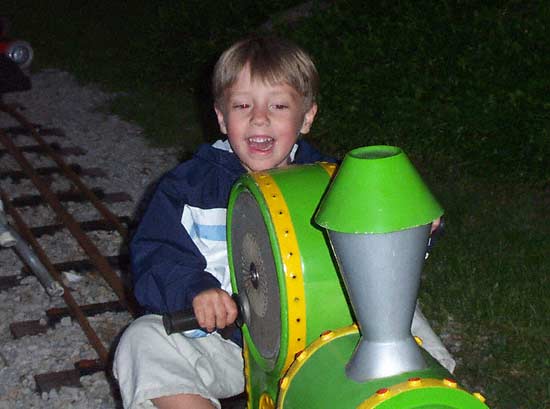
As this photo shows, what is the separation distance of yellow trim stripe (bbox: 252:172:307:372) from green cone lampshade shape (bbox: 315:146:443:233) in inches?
11.6

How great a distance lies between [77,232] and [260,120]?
327 cm

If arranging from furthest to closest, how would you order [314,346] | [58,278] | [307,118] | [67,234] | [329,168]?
[67,234] → [58,278] → [307,118] → [329,168] → [314,346]

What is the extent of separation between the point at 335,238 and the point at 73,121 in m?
7.42

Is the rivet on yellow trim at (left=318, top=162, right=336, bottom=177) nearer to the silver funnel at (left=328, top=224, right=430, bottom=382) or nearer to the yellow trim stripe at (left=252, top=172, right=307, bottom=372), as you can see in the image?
the yellow trim stripe at (left=252, top=172, right=307, bottom=372)

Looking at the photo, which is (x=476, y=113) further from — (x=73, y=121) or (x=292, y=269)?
(x=292, y=269)

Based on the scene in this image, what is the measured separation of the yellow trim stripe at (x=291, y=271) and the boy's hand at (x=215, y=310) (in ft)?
0.79

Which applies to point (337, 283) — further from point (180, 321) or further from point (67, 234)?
point (67, 234)

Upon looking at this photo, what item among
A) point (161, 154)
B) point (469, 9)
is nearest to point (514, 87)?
point (469, 9)

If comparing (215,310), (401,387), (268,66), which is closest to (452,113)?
(268,66)

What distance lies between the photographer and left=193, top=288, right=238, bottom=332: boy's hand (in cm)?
244

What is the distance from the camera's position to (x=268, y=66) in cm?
293

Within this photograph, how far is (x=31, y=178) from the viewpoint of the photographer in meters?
6.94

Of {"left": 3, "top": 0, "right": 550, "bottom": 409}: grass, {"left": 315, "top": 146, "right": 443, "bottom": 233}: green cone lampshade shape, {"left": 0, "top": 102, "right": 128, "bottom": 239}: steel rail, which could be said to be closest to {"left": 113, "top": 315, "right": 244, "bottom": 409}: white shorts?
{"left": 315, "top": 146, "right": 443, "bottom": 233}: green cone lampshade shape

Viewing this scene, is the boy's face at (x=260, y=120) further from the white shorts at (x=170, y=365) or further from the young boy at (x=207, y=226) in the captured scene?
the white shorts at (x=170, y=365)
